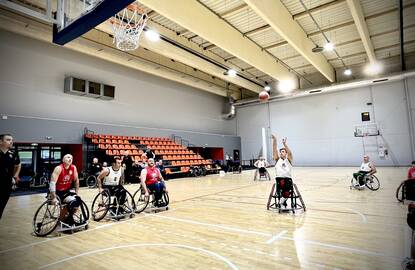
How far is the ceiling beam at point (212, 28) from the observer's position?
6758mm

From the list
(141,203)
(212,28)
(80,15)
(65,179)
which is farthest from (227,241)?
(212,28)

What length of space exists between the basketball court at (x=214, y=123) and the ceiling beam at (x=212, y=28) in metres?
0.06

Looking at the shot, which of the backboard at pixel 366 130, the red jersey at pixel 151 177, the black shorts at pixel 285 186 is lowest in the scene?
the black shorts at pixel 285 186

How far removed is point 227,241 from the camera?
3.04 m

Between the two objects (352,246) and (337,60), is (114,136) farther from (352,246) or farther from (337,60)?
(337,60)

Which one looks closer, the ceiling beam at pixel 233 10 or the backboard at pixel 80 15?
the backboard at pixel 80 15

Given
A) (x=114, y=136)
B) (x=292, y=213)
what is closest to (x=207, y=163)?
(x=114, y=136)

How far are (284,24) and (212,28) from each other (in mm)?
2415

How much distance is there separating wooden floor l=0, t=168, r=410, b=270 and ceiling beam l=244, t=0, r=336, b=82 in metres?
5.28

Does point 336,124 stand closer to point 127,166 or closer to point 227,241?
point 127,166

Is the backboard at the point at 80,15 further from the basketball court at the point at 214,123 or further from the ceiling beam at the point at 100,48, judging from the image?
the ceiling beam at the point at 100,48

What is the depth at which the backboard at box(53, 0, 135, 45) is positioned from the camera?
3707mm

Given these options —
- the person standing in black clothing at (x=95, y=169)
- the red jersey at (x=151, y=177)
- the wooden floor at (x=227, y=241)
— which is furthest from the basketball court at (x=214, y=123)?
the red jersey at (x=151, y=177)

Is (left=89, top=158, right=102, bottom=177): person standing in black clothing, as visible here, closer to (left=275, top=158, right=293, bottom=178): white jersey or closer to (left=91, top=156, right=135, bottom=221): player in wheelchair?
(left=91, top=156, right=135, bottom=221): player in wheelchair
